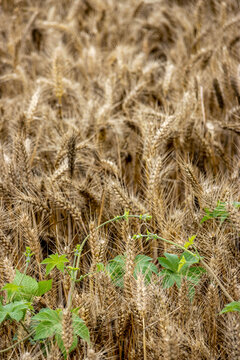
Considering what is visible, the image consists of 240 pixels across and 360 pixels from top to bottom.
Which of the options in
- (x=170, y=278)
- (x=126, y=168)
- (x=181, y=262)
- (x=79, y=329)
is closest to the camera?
(x=79, y=329)

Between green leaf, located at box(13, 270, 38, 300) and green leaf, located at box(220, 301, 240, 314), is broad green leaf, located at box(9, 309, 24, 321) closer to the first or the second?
green leaf, located at box(13, 270, 38, 300)

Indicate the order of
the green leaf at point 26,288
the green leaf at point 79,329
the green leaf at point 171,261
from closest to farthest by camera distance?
the green leaf at point 79,329 < the green leaf at point 26,288 < the green leaf at point 171,261

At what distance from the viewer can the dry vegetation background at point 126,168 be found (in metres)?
1.27

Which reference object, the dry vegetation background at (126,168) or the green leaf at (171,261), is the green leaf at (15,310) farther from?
the green leaf at (171,261)

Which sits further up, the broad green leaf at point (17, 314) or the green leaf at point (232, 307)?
the broad green leaf at point (17, 314)

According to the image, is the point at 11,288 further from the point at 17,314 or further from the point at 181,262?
the point at 181,262

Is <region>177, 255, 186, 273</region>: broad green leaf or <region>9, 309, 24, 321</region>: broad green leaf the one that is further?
<region>177, 255, 186, 273</region>: broad green leaf

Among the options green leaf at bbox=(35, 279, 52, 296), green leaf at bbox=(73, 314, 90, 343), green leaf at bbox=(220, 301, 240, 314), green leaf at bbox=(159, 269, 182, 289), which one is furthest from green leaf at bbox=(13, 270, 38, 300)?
green leaf at bbox=(220, 301, 240, 314)

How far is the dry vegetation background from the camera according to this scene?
127cm

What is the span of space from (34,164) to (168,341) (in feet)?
4.67

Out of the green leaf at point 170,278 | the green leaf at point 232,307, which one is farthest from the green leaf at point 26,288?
the green leaf at point 232,307

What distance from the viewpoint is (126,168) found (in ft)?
7.33

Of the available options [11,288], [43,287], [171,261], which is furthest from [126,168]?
[11,288]

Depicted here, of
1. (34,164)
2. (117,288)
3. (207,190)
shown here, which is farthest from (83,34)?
(117,288)
